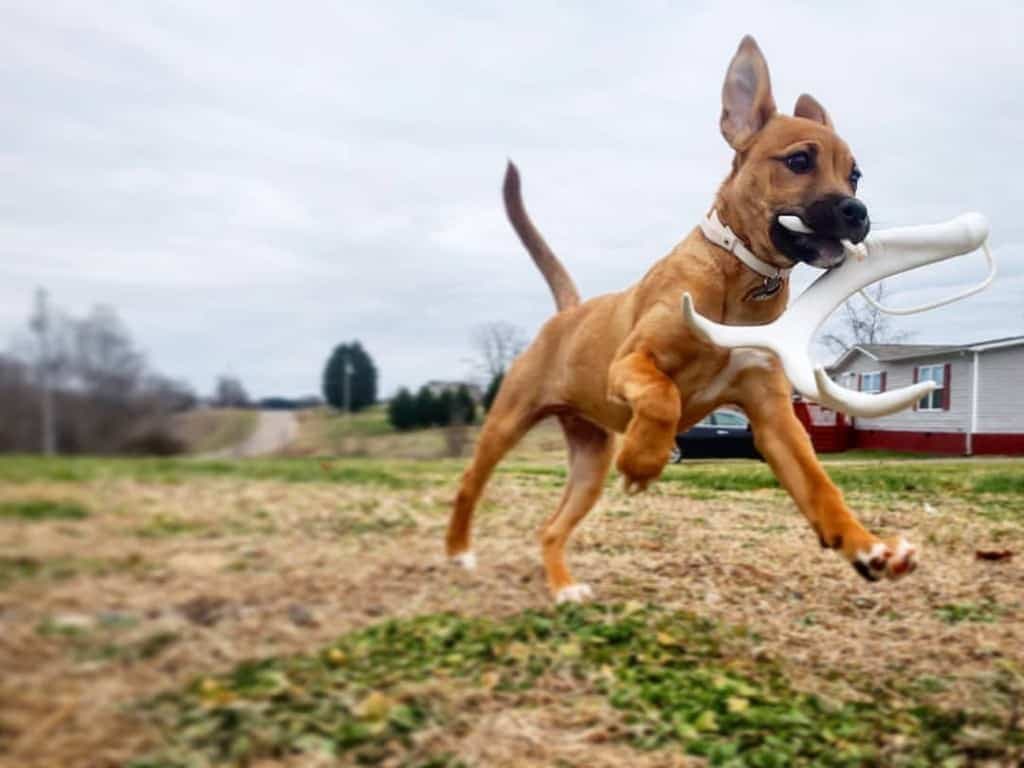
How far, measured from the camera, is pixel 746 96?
2.69 metres

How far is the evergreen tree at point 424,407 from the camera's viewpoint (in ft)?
8.08

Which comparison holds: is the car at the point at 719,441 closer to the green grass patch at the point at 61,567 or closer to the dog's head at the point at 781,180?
the dog's head at the point at 781,180

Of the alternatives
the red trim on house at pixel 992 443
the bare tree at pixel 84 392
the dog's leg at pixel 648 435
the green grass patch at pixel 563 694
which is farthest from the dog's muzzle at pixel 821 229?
the red trim on house at pixel 992 443

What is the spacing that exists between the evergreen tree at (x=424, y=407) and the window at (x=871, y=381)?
134 inches

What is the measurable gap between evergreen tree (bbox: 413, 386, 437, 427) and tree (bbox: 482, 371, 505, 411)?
1.42 ft

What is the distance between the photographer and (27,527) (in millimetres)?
1290

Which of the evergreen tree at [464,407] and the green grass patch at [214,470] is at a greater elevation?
the evergreen tree at [464,407]

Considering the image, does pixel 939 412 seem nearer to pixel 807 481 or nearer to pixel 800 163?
pixel 807 481

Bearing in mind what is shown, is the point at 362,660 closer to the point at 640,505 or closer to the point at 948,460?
the point at 640,505

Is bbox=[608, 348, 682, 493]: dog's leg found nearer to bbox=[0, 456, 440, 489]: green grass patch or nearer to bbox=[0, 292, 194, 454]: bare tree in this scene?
bbox=[0, 456, 440, 489]: green grass patch

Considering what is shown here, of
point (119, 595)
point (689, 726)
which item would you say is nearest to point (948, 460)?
point (689, 726)

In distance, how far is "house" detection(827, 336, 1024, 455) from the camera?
19.4 ft

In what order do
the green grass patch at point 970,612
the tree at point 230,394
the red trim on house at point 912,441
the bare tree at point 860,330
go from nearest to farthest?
the tree at point 230,394 → the green grass patch at point 970,612 → the bare tree at point 860,330 → the red trim on house at point 912,441

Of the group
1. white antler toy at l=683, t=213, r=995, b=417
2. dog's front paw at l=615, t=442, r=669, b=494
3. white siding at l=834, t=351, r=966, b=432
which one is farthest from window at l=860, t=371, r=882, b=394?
dog's front paw at l=615, t=442, r=669, b=494
